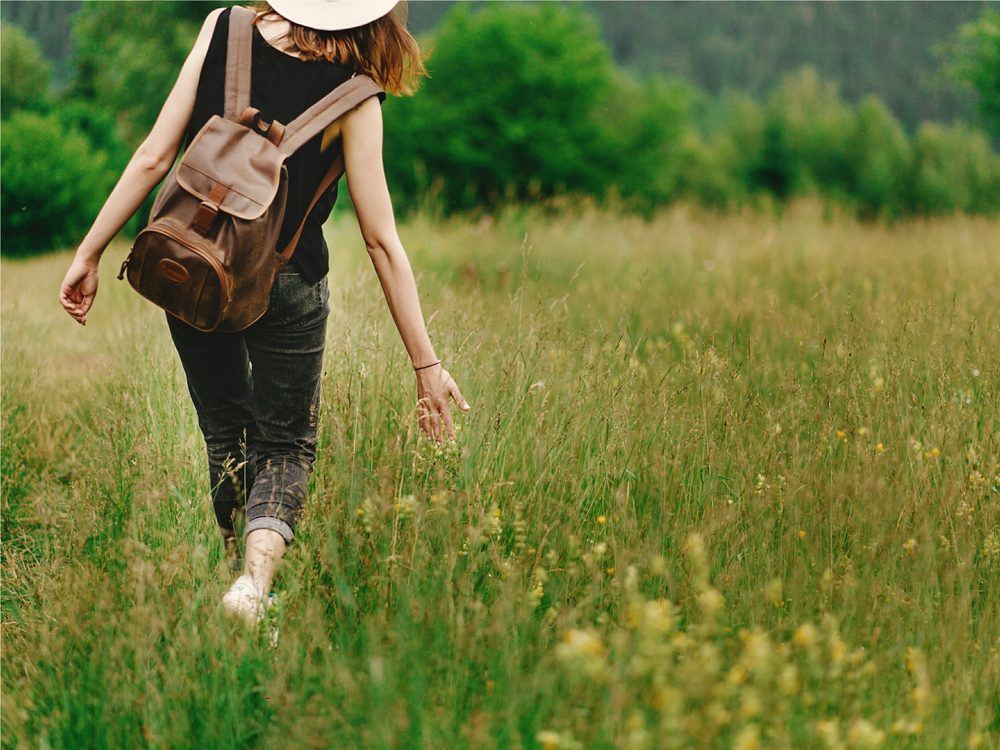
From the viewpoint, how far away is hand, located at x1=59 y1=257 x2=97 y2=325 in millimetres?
2555

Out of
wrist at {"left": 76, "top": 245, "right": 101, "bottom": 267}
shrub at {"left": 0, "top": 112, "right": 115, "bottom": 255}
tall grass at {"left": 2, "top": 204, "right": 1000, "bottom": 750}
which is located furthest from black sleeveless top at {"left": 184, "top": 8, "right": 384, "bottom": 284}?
shrub at {"left": 0, "top": 112, "right": 115, "bottom": 255}

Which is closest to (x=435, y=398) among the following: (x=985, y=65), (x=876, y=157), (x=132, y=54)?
(x=132, y=54)

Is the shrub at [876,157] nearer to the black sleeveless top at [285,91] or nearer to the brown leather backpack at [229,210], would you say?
the black sleeveless top at [285,91]

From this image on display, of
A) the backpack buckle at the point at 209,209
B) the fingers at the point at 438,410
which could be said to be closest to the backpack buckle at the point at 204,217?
the backpack buckle at the point at 209,209

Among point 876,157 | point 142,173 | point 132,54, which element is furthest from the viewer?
point 876,157

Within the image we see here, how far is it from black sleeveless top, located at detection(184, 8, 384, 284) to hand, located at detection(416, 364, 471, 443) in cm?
54

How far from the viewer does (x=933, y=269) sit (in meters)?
6.45

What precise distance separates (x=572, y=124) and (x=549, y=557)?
5114 centimetres

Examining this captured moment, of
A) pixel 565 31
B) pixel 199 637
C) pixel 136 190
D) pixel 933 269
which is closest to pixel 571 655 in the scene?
pixel 199 637

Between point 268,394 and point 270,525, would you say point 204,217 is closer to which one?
point 268,394

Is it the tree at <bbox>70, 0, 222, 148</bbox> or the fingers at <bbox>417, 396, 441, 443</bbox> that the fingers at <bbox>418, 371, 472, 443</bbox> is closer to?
the fingers at <bbox>417, 396, 441, 443</bbox>

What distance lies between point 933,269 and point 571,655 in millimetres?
5815

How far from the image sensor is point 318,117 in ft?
7.86

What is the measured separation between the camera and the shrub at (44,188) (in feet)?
33.6
